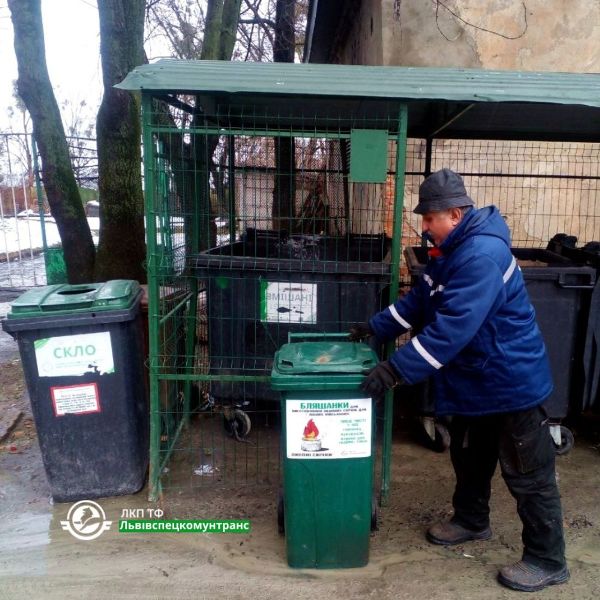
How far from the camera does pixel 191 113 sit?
3.96 metres

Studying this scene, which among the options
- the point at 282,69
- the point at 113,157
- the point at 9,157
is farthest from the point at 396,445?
the point at 9,157

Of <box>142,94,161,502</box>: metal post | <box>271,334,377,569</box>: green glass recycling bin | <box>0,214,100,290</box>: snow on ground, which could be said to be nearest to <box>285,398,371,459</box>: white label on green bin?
<box>271,334,377,569</box>: green glass recycling bin

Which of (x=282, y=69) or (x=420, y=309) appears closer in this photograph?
(x=420, y=309)

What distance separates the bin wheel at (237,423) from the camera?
13.8 ft

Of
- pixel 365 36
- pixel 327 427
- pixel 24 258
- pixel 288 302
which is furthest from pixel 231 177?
pixel 24 258

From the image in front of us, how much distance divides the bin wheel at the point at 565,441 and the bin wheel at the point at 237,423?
216cm

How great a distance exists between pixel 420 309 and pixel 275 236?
81.0 inches

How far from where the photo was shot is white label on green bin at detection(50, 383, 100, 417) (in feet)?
10.9

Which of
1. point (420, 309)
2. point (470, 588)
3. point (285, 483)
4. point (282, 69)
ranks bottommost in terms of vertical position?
point (470, 588)

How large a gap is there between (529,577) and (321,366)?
4.53ft

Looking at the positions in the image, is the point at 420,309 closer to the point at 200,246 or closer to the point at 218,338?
the point at 218,338

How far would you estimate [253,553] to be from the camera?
306cm

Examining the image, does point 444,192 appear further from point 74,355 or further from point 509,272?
point 74,355

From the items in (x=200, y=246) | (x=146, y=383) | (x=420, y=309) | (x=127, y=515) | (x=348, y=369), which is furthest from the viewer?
(x=200, y=246)
